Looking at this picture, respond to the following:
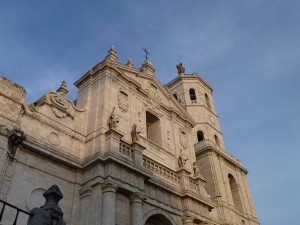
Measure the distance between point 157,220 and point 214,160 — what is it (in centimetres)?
925

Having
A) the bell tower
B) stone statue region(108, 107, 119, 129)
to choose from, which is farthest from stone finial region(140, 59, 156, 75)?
stone statue region(108, 107, 119, 129)

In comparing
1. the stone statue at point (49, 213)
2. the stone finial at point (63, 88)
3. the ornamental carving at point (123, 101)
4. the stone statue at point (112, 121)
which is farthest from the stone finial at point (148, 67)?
the stone statue at point (49, 213)

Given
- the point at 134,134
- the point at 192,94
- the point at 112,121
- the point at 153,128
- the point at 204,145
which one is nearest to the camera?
the point at 112,121

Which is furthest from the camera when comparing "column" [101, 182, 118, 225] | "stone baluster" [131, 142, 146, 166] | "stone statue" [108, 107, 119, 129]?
"stone statue" [108, 107, 119, 129]

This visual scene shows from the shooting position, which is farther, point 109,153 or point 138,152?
point 138,152

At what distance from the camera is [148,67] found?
22984 mm

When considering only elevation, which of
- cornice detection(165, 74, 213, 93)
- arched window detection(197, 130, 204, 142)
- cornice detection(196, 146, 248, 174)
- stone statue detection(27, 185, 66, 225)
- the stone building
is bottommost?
stone statue detection(27, 185, 66, 225)

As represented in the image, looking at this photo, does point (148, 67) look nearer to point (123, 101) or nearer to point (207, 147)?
point (123, 101)

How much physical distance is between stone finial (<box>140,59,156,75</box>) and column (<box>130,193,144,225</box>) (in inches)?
389

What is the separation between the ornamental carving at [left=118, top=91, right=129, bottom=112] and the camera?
58.4 ft

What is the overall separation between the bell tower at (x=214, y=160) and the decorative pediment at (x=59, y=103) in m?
9.80

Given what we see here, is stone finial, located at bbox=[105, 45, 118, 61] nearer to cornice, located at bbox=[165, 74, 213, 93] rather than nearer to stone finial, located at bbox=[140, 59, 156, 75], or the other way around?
stone finial, located at bbox=[140, 59, 156, 75]

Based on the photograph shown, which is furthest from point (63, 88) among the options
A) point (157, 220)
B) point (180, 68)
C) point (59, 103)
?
point (180, 68)

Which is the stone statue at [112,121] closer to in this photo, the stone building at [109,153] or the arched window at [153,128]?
the stone building at [109,153]
